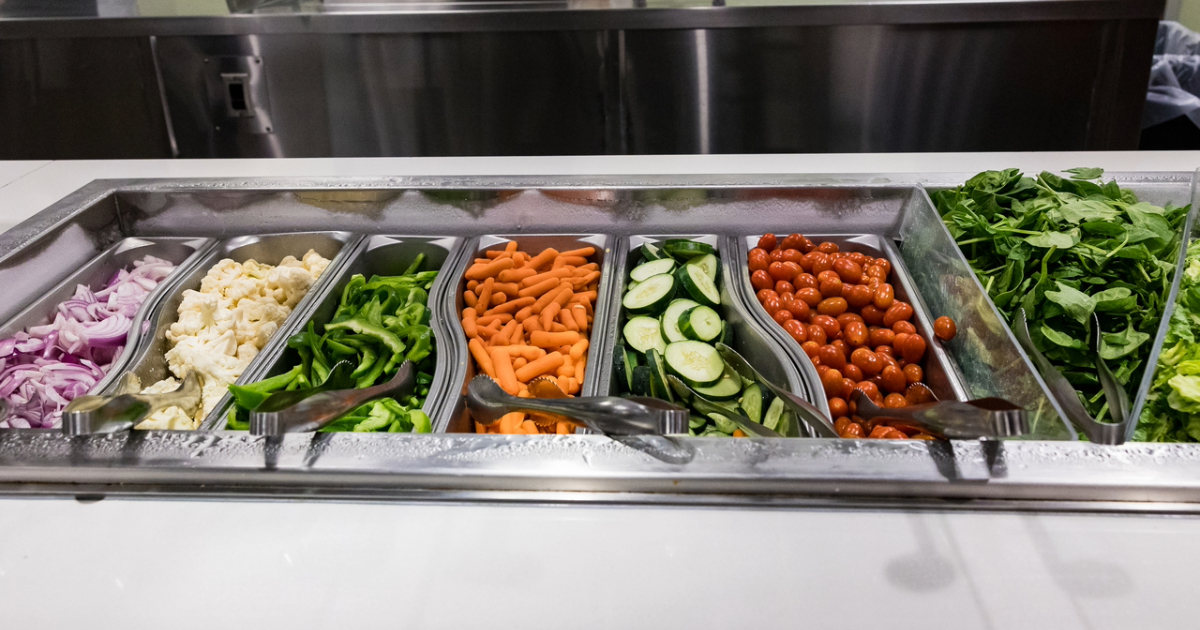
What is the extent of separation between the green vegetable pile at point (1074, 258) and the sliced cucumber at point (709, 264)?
19.8 inches

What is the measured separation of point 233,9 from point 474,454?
11.7 ft

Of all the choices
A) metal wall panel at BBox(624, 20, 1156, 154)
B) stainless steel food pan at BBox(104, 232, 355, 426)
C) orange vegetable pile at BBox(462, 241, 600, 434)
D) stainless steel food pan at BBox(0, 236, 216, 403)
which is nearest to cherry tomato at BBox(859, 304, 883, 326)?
orange vegetable pile at BBox(462, 241, 600, 434)

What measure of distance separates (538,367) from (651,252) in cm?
51

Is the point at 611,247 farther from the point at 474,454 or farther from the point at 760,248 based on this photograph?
the point at 474,454

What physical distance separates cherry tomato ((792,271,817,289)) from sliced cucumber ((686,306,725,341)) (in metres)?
0.21

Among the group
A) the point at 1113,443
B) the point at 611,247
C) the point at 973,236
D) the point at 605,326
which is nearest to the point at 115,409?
the point at 605,326

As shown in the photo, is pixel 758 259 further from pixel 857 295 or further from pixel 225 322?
pixel 225 322

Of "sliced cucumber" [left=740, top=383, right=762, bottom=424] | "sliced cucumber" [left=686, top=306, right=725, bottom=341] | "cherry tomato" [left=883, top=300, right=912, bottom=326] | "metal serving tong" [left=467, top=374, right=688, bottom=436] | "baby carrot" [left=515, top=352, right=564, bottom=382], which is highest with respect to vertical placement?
"metal serving tong" [left=467, top=374, right=688, bottom=436]

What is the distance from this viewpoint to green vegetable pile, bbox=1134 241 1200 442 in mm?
1175

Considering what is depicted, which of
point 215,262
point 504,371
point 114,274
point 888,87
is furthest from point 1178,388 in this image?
point 888,87

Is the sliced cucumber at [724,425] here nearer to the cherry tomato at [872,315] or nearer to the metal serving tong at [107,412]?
the cherry tomato at [872,315]

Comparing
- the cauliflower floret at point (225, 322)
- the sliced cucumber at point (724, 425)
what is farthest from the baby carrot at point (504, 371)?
the cauliflower floret at point (225, 322)

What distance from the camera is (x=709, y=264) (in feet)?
6.02

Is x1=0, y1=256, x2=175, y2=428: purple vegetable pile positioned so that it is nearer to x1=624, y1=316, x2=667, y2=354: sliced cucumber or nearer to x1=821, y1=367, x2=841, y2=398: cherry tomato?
x1=624, y1=316, x2=667, y2=354: sliced cucumber
